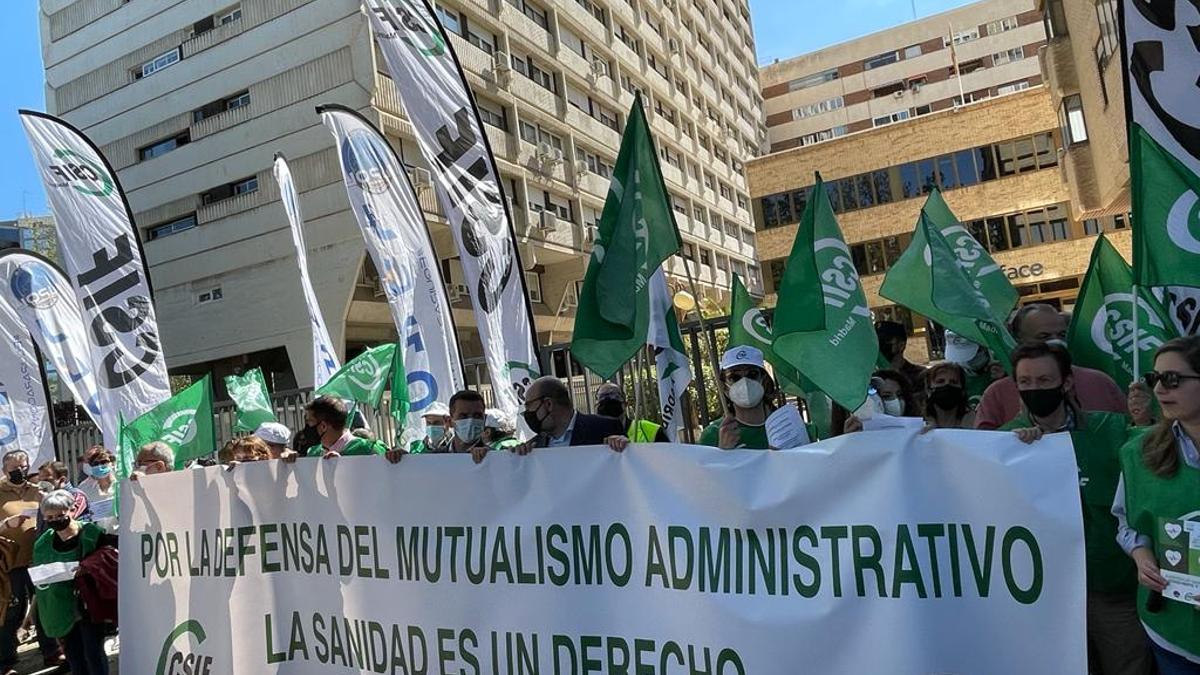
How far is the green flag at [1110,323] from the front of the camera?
4.54m

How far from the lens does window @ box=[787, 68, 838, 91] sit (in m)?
65.6

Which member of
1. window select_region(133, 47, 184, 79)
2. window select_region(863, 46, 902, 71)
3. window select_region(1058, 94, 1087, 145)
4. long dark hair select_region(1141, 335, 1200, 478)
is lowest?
long dark hair select_region(1141, 335, 1200, 478)

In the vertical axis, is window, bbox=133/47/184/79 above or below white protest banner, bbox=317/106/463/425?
above

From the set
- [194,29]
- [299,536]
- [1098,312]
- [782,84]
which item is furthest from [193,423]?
[782,84]

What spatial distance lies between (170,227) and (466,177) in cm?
2585

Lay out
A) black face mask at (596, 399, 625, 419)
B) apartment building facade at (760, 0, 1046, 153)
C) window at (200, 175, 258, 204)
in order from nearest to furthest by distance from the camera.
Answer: black face mask at (596, 399, 625, 419) → window at (200, 175, 258, 204) → apartment building facade at (760, 0, 1046, 153)

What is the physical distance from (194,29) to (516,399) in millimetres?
26830

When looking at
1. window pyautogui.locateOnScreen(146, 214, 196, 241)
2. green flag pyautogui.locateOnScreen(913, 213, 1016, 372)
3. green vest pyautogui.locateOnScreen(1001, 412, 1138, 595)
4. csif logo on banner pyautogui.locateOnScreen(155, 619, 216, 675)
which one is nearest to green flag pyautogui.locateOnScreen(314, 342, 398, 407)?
csif logo on banner pyautogui.locateOnScreen(155, 619, 216, 675)

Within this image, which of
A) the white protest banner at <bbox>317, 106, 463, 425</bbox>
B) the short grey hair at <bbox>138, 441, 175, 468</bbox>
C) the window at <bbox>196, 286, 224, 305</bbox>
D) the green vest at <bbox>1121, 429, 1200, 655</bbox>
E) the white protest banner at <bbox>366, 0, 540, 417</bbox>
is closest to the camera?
the green vest at <bbox>1121, 429, 1200, 655</bbox>

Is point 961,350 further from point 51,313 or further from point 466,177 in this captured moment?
point 51,313

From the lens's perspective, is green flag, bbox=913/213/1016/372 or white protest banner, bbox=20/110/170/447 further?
white protest banner, bbox=20/110/170/447

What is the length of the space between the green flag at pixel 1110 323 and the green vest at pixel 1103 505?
63.2 inches

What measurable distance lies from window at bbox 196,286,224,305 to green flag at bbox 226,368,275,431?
2186cm

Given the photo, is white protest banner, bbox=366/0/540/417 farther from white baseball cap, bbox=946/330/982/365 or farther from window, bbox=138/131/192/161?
window, bbox=138/131/192/161
